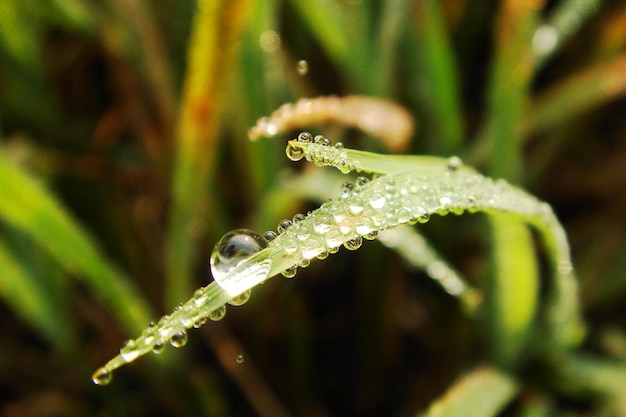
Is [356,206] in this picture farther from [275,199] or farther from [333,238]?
[275,199]

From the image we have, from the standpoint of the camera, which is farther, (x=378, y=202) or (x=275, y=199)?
(x=275, y=199)

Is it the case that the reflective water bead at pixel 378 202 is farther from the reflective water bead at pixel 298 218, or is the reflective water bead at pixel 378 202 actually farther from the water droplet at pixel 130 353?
the water droplet at pixel 130 353

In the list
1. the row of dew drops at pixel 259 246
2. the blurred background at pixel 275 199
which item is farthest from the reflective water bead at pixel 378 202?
the blurred background at pixel 275 199

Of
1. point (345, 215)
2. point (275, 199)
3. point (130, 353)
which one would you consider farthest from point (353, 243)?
point (275, 199)

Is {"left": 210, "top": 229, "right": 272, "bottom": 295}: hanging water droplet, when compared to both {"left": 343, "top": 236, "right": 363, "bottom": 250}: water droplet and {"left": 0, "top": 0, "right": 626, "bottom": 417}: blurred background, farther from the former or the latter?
{"left": 0, "top": 0, "right": 626, "bottom": 417}: blurred background

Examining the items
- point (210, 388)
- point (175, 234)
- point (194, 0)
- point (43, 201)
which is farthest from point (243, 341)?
point (194, 0)

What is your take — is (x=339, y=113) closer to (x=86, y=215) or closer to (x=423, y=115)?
(x=423, y=115)
